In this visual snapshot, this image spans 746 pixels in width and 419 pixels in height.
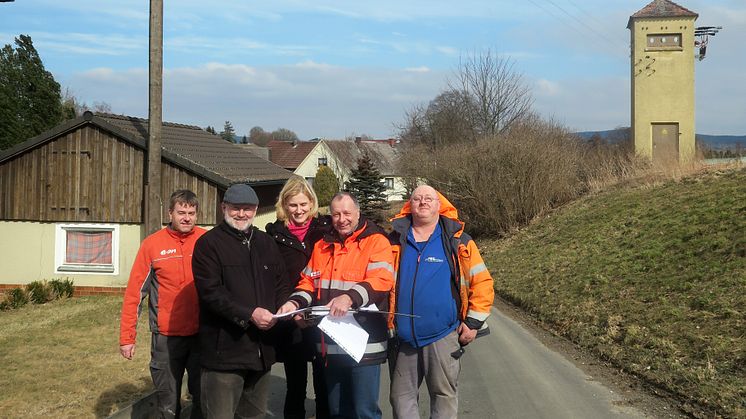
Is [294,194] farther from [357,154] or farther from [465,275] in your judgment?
[357,154]

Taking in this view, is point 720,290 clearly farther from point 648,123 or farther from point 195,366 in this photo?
point 648,123

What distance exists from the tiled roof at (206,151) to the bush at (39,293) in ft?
12.5

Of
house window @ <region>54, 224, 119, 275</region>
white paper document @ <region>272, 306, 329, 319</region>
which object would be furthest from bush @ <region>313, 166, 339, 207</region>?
white paper document @ <region>272, 306, 329, 319</region>

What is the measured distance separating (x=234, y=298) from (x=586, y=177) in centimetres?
2478

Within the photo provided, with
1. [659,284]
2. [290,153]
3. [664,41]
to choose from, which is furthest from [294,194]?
[290,153]

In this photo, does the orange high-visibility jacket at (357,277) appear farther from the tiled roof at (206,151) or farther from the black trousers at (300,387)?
the tiled roof at (206,151)

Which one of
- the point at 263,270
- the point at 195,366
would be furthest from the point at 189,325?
the point at 263,270

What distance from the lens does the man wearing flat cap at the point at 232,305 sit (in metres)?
4.08

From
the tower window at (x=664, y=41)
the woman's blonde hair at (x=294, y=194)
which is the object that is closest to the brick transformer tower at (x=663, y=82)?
the tower window at (x=664, y=41)

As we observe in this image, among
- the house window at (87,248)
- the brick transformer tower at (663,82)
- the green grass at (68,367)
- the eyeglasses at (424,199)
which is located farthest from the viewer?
the brick transformer tower at (663,82)

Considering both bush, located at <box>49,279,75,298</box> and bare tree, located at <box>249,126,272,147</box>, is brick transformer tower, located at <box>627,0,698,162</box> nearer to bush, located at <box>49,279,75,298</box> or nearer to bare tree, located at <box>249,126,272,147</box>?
bush, located at <box>49,279,75,298</box>

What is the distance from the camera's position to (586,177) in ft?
88.3

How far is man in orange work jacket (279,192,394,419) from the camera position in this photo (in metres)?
4.28

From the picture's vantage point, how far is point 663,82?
99.9 ft
